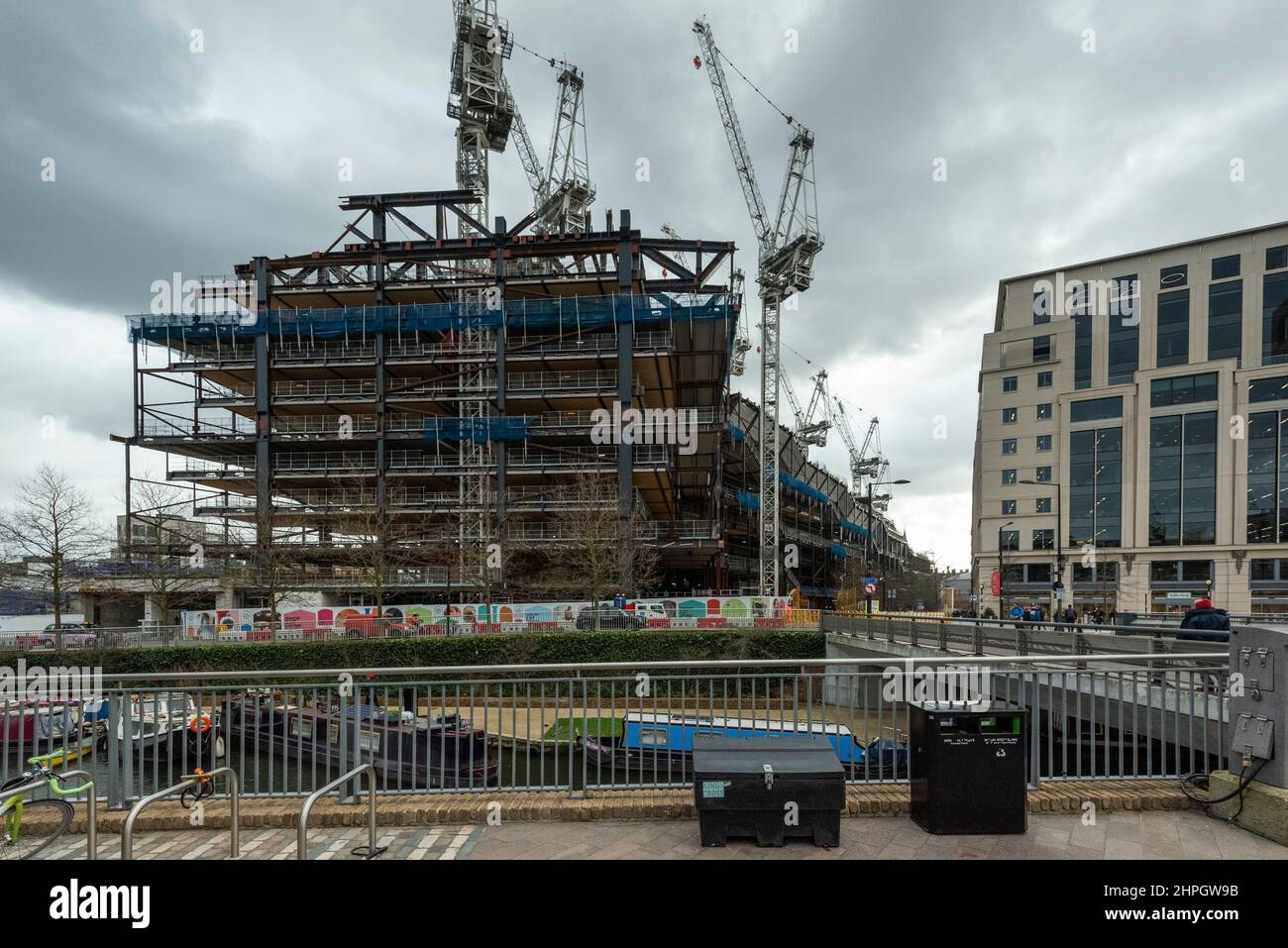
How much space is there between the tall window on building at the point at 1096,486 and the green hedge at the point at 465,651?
130 feet

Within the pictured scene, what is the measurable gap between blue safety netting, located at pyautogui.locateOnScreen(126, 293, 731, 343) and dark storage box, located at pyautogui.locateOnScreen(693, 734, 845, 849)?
3902 centimetres

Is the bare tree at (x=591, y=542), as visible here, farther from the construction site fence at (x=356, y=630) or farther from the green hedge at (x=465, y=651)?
the green hedge at (x=465, y=651)

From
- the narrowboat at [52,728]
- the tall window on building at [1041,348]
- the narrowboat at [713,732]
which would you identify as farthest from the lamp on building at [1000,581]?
the narrowboat at [52,728]

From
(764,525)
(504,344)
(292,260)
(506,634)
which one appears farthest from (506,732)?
(292,260)

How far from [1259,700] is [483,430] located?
40.2m

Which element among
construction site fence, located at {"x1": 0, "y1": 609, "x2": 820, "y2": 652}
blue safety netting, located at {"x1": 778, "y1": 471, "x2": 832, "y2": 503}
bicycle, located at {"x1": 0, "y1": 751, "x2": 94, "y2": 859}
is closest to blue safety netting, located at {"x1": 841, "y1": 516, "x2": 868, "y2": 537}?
blue safety netting, located at {"x1": 778, "y1": 471, "x2": 832, "y2": 503}

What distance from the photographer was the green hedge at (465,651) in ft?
84.1

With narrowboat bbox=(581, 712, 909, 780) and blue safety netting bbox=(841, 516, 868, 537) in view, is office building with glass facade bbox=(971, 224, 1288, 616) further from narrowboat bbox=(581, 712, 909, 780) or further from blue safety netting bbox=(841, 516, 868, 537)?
blue safety netting bbox=(841, 516, 868, 537)
